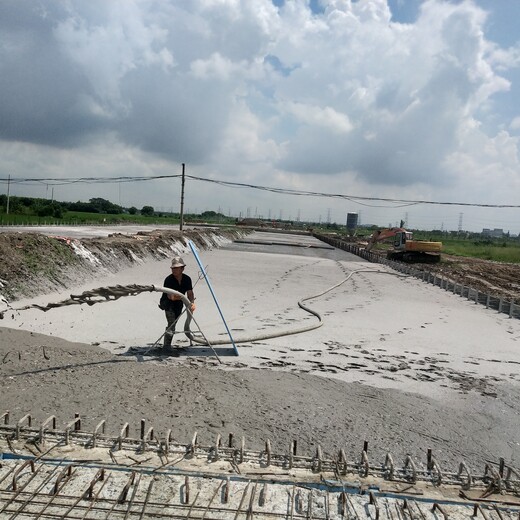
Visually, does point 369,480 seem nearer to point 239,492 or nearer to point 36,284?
point 239,492

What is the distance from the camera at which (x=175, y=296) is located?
309 inches

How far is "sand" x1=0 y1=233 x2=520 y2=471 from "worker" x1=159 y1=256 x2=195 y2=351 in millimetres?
475

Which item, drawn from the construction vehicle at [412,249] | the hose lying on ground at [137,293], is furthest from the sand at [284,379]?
the construction vehicle at [412,249]

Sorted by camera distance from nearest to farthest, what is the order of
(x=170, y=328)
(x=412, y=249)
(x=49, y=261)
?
(x=170, y=328), (x=49, y=261), (x=412, y=249)

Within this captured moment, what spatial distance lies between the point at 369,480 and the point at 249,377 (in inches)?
109

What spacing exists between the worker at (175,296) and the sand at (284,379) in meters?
0.48

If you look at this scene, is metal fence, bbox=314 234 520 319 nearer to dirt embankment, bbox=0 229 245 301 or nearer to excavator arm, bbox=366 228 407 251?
excavator arm, bbox=366 228 407 251

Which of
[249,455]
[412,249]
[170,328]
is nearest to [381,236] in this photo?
[412,249]

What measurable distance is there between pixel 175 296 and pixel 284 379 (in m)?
2.33

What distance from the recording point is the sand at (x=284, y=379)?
17.0ft

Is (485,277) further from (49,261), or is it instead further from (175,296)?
(175,296)

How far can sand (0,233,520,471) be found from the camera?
5184 mm

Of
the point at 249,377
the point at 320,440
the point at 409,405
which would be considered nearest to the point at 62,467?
the point at 320,440

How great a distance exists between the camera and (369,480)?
4133 mm
